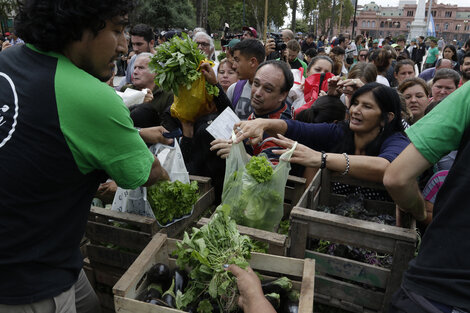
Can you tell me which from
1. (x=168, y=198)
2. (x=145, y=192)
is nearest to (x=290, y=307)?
(x=168, y=198)

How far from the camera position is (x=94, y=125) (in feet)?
4.42

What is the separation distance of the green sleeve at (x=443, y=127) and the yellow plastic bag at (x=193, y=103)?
1768 mm

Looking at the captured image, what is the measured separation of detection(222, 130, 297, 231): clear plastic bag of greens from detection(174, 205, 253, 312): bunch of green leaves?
34 centimetres

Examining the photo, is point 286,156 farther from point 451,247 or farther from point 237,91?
point 237,91

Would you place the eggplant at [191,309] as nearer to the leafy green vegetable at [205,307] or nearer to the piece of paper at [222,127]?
the leafy green vegetable at [205,307]

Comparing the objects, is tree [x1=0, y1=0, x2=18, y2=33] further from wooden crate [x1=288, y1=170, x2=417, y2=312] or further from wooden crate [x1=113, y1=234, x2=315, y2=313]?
wooden crate [x1=288, y1=170, x2=417, y2=312]

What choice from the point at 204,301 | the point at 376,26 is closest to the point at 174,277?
the point at 204,301

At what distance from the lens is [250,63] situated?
426 centimetres

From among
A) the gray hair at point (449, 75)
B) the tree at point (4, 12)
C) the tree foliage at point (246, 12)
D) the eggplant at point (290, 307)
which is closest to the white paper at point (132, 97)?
the eggplant at point (290, 307)

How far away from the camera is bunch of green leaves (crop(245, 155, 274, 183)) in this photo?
2135 millimetres

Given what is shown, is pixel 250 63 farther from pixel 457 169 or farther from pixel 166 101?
pixel 457 169

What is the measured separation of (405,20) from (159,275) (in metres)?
130

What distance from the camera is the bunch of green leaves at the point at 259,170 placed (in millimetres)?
2135

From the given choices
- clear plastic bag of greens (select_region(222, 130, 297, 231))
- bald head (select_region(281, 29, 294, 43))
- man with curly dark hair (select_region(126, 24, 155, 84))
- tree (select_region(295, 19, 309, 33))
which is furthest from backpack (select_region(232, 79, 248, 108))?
tree (select_region(295, 19, 309, 33))
